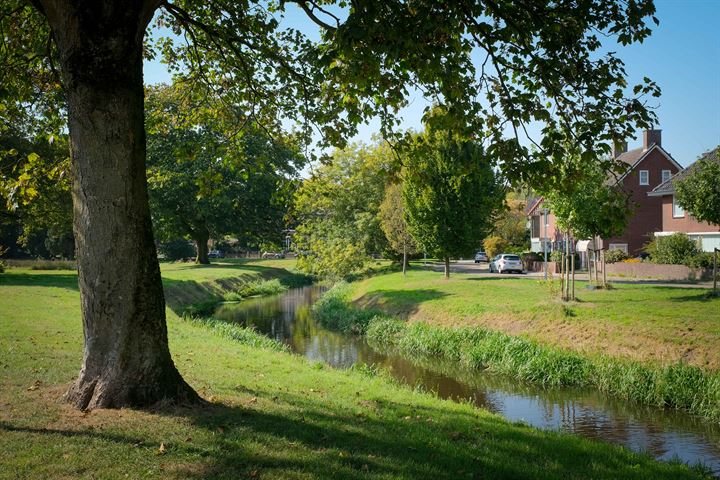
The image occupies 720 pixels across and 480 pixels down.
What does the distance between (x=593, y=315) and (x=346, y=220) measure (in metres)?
33.5

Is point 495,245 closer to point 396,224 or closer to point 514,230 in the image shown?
point 514,230

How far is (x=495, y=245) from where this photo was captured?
65.4 m

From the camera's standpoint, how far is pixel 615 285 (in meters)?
28.2

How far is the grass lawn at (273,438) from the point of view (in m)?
5.65

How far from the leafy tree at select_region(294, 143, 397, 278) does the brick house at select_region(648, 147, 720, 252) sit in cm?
1910

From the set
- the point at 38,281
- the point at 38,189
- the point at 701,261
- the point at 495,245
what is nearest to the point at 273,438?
the point at 38,189

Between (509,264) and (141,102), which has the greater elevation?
(141,102)

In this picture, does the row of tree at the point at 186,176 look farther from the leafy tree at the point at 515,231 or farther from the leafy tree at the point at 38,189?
the leafy tree at the point at 515,231

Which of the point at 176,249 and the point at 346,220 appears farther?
the point at 176,249

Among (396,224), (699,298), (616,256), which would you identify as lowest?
(699,298)

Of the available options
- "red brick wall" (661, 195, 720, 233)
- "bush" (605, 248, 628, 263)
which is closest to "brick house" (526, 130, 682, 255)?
"bush" (605, 248, 628, 263)

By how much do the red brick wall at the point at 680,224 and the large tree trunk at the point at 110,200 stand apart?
38.2m

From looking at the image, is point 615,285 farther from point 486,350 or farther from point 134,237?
point 134,237

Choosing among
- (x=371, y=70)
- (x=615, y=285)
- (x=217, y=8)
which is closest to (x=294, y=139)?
(x=217, y=8)
